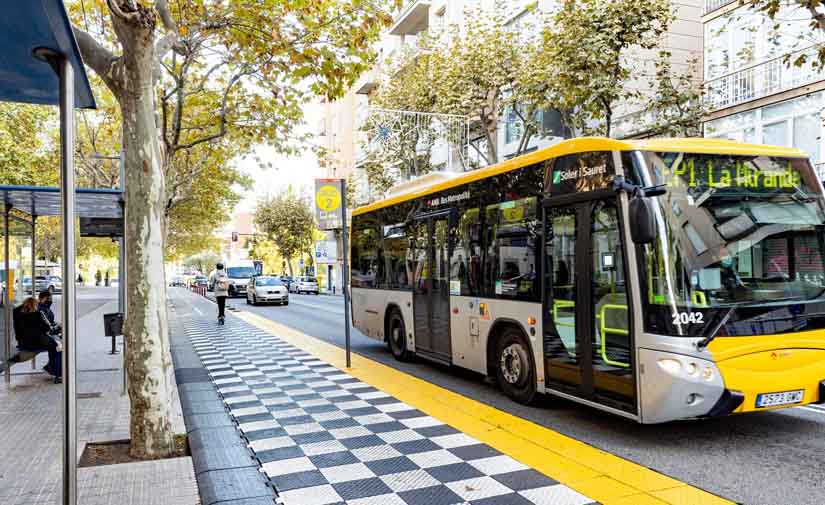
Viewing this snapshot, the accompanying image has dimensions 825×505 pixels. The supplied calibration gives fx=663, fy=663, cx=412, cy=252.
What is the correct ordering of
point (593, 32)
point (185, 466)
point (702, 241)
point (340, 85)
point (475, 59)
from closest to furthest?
point (185, 466) → point (702, 241) → point (340, 85) → point (593, 32) → point (475, 59)

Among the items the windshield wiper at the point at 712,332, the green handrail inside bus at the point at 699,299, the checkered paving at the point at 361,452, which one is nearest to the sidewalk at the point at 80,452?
the checkered paving at the point at 361,452

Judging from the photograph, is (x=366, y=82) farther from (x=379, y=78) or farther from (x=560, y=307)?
(x=560, y=307)

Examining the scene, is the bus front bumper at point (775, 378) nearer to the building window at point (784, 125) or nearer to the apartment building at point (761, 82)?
the building window at point (784, 125)

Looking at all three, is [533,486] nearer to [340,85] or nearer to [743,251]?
[743,251]

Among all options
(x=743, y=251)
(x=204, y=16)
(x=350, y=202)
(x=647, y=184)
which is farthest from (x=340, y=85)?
(x=350, y=202)

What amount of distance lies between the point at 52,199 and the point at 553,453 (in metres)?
7.08

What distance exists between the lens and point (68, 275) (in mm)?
3422

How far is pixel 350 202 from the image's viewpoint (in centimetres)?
4253

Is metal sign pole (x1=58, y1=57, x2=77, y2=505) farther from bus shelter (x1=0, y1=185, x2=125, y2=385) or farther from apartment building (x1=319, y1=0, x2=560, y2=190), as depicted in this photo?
apartment building (x1=319, y1=0, x2=560, y2=190)

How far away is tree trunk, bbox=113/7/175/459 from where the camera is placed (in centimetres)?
589

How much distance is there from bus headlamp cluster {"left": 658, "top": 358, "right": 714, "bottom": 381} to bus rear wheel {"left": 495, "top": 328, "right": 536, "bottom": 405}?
217 centimetres

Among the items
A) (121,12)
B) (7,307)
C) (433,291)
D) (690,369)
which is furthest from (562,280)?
(7,307)

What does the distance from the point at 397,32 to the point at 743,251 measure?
39.3m

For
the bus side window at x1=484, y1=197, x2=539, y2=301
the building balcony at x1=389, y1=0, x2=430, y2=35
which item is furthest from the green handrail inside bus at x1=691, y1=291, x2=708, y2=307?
the building balcony at x1=389, y1=0, x2=430, y2=35
